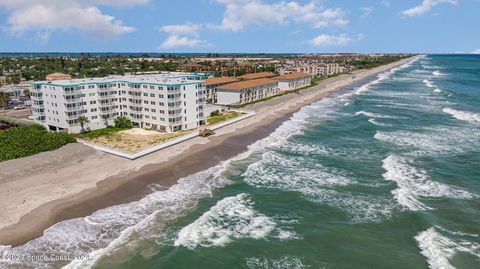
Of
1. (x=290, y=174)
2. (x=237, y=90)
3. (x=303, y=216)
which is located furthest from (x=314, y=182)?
(x=237, y=90)

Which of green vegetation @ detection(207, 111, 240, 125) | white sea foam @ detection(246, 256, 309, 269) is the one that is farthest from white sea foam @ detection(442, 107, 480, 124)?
white sea foam @ detection(246, 256, 309, 269)

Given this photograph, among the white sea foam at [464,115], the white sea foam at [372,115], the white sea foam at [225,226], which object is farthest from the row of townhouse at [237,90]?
the white sea foam at [225,226]

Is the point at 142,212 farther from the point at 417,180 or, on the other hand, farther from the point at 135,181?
the point at 417,180

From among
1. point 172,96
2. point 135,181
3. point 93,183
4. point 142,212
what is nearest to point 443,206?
point 142,212

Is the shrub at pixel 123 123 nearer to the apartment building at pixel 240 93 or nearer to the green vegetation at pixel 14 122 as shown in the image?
the green vegetation at pixel 14 122

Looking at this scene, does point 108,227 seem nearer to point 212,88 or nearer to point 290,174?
point 290,174

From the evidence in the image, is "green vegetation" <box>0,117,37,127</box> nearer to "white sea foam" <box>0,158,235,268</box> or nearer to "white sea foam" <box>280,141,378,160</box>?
"white sea foam" <box>0,158,235,268</box>
